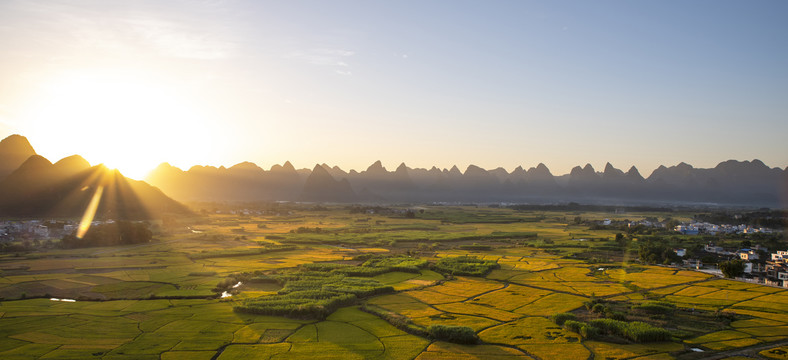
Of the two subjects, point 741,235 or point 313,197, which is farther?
point 313,197

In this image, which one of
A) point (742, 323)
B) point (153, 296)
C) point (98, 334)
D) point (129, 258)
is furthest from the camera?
point (129, 258)

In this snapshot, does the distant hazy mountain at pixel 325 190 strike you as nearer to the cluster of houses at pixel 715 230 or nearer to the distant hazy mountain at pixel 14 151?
the distant hazy mountain at pixel 14 151

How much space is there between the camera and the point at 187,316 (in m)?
27.4

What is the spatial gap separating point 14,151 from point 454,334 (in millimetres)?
144146

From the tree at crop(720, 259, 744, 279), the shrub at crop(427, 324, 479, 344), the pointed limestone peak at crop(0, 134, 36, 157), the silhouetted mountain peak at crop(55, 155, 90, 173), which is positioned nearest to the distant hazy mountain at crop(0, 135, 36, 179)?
the pointed limestone peak at crop(0, 134, 36, 157)

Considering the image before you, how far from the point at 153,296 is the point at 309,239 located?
3510 centimetres

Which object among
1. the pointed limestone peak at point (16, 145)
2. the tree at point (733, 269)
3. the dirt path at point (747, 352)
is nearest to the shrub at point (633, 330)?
the dirt path at point (747, 352)

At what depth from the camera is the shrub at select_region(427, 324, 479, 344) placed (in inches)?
913

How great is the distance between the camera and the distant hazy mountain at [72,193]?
85.1 metres

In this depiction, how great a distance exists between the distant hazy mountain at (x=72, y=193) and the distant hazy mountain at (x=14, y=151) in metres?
22.7

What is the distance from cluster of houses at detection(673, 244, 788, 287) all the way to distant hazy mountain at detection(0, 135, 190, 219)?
93218 millimetres

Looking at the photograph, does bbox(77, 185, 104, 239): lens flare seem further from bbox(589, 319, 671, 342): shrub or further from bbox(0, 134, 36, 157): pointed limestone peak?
bbox(589, 319, 671, 342): shrub

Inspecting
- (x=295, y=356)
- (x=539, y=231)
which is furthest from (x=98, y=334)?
(x=539, y=231)

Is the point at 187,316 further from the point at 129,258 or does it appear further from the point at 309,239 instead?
the point at 309,239
